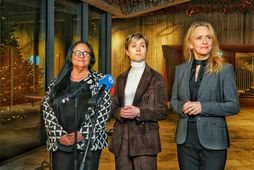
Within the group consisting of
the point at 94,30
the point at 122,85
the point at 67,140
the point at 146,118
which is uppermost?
the point at 94,30

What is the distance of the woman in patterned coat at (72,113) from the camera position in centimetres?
250

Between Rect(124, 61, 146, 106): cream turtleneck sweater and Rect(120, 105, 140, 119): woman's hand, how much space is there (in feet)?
0.39

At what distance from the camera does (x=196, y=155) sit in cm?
225

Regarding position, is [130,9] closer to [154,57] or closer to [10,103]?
[154,57]

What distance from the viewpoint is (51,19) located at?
595 centimetres

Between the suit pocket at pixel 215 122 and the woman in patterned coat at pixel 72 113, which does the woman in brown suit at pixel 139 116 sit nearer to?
the woman in patterned coat at pixel 72 113

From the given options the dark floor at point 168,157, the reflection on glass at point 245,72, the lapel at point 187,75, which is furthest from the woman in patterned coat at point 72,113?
the reflection on glass at point 245,72

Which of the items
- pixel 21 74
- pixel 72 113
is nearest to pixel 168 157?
pixel 21 74

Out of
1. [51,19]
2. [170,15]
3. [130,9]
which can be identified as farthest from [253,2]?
[51,19]

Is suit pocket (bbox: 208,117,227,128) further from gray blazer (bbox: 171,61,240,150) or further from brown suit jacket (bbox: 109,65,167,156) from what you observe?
brown suit jacket (bbox: 109,65,167,156)

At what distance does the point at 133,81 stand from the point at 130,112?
0.86ft

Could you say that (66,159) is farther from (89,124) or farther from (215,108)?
(215,108)

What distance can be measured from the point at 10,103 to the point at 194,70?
11.4 ft

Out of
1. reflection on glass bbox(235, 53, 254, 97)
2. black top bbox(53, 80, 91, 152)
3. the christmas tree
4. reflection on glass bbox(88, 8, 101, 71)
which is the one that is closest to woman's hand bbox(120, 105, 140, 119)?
black top bbox(53, 80, 91, 152)
